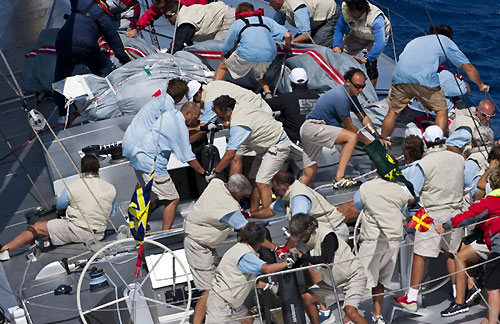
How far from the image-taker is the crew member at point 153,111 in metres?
9.02

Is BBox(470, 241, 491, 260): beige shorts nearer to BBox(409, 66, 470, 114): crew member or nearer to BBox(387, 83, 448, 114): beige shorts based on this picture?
BBox(387, 83, 448, 114): beige shorts

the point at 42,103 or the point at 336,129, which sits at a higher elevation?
the point at 336,129

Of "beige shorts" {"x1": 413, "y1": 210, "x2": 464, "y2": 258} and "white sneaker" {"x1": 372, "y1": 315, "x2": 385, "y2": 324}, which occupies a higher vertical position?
"beige shorts" {"x1": 413, "y1": 210, "x2": 464, "y2": 258}

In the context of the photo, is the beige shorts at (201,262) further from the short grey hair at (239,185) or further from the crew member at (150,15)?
the crew member at (150,15)

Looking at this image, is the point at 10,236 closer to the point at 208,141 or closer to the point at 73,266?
the point at 73,266

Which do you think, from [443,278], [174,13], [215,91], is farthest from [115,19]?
[443,278]

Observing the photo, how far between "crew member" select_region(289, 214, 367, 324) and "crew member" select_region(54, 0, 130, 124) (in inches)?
173

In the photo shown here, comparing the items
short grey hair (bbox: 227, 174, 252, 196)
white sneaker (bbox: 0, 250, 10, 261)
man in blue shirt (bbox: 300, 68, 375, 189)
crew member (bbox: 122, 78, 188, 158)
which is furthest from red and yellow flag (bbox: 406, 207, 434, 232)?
white sneaker (bbox: 0, 250, 10, 261)

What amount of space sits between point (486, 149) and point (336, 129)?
1313 millimetres

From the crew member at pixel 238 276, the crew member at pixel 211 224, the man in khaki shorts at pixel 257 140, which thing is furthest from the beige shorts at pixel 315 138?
the crew member at pixel 238 276

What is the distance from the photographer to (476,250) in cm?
762

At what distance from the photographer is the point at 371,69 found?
11.1 meters

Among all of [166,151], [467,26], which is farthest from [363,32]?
[467,26]

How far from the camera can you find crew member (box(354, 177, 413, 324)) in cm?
756
